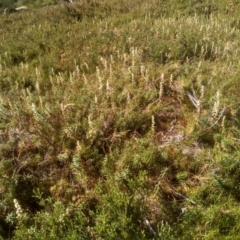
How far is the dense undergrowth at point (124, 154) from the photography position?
3107 mm

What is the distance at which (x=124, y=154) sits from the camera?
3.80 metres

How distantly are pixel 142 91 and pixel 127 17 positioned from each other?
7.58 metres

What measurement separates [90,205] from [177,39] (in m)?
5.18

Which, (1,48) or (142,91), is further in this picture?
(1,48)

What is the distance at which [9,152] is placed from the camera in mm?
3926

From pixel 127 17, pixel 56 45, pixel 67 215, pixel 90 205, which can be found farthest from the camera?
pixel 127 17

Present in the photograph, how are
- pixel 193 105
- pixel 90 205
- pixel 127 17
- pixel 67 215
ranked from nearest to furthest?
pixel 67 215 < pixel 90 205 < pixel 193 105 < pixel 127 17

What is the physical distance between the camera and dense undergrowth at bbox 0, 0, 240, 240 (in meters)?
3.11

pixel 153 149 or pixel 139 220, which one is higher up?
pixel 153 149

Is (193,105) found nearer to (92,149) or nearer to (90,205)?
(92,149)

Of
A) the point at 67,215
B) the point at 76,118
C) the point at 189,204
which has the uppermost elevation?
the point at 76,118

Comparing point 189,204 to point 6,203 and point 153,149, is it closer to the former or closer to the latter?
point 153,149

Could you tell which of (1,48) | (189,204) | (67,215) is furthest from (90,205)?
(1,48)

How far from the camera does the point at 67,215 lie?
10.1 ft
